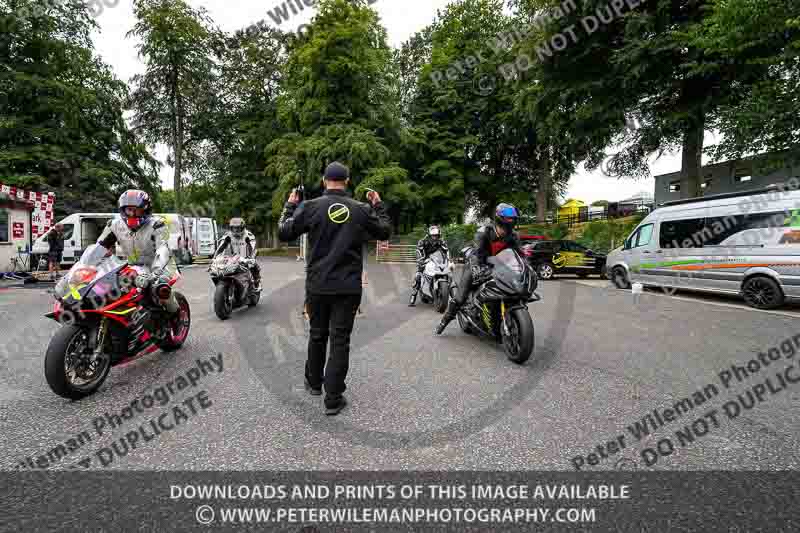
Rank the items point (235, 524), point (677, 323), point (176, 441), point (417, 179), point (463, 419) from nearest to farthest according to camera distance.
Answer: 1. point (235, 524)
2. point (176, 441)
3. point (463, 419)
4. point (677, 323)
5. point (417, 179)

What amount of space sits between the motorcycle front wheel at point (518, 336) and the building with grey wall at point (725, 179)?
13535 millimetres

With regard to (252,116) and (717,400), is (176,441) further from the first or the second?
(252,116)

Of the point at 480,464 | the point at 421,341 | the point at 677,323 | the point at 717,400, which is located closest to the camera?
the point at 480,464

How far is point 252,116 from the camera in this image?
36.5 m

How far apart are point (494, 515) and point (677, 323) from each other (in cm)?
629

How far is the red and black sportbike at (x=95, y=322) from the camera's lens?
3.34 m

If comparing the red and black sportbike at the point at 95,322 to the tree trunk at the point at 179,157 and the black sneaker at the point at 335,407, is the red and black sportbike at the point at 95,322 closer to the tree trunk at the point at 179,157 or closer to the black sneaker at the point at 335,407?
the black sneaker at the point at 335,407

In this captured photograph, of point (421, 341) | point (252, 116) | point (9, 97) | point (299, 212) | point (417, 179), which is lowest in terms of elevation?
point (421, 341)

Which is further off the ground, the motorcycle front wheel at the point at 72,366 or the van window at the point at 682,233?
the van window at the point at 682,233

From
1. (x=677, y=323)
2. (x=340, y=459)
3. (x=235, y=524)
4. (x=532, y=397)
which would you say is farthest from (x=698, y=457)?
(x=677, y=323)

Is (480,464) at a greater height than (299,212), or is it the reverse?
(299,212)

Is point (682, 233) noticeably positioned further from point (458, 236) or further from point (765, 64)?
point (458, 236)

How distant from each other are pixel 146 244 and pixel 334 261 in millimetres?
2480

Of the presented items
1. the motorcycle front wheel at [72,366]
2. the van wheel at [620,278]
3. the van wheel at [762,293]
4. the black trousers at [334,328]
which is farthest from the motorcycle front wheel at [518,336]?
the van wheel at [620,278]
